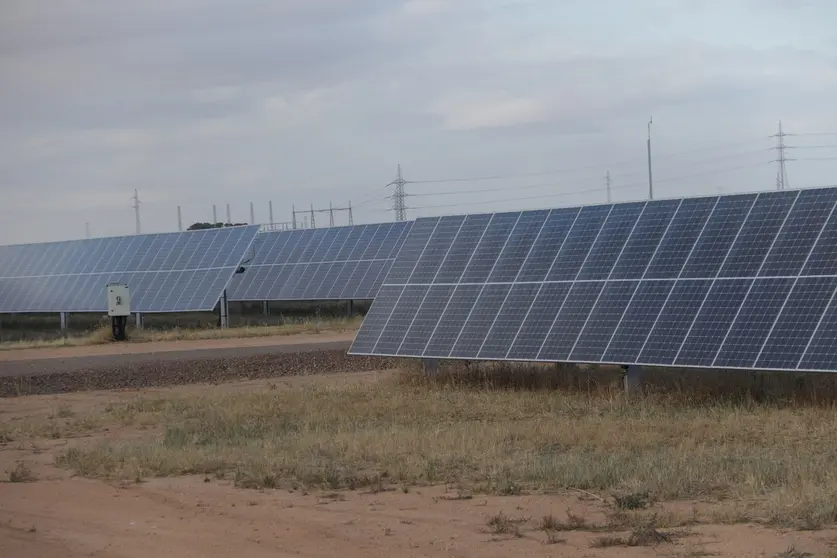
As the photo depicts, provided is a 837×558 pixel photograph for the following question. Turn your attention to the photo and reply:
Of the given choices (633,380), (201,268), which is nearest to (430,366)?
(633,380)

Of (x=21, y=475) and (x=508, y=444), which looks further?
(x=508, y=444)

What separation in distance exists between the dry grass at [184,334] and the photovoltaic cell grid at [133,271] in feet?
6.43

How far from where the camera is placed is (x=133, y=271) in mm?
46250

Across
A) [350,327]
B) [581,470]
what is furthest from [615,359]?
[350,327]

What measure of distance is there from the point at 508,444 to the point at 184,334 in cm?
2495

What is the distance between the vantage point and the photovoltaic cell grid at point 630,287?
52.7 ft

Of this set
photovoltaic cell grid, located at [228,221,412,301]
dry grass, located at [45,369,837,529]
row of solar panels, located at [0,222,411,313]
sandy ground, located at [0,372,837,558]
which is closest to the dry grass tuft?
sandy ground, located at [0,372,837,558]

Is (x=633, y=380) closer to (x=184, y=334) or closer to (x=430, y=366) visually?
(x=430, y=366)

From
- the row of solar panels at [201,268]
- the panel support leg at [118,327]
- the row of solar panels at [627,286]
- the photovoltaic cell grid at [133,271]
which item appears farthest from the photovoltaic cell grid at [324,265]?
the row of solar panels at [627,286]

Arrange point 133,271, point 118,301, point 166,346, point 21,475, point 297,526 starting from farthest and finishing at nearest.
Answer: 1. point 133,271
2. point 118,301
3. point 166,346
4. point 21,475
5. point 297,526

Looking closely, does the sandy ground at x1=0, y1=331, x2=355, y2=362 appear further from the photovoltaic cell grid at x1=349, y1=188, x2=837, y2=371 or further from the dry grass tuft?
the dry grass tuft

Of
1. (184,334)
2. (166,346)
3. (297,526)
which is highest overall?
(184,334)

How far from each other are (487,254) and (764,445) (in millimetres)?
9262

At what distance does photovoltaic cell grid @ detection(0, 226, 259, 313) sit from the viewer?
41969 millimetres
